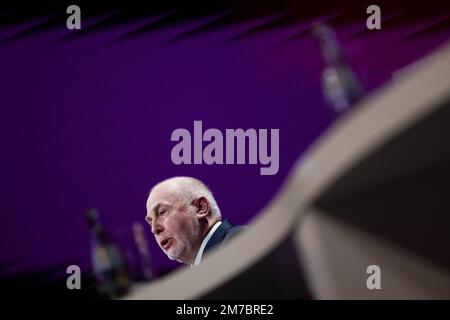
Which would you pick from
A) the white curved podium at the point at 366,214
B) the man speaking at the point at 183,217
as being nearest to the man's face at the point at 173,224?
the man speaking at the point at 183,217

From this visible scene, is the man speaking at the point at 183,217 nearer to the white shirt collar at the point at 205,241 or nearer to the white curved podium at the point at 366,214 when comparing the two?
the white shirt collar at the point at 205,241

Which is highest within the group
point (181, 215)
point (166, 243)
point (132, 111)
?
point (132, 111)

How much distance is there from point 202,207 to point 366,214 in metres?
1.45

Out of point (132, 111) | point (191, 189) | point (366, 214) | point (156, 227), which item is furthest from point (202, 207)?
point (366, 214)

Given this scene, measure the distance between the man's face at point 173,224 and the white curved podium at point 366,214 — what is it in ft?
4.17

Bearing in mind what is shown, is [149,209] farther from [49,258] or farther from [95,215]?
[49,258]

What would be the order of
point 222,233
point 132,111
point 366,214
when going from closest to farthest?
point 366,214, point 222,233, point 132,111

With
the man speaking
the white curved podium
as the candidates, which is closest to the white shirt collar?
the man speaking

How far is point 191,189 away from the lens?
6.81 ft

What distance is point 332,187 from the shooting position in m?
0.57

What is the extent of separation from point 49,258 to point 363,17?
58.1 inches

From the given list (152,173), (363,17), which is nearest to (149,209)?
(152,173)

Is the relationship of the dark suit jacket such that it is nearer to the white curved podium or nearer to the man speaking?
the man speaking

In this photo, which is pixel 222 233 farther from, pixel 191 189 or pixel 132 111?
pixel 132 111
